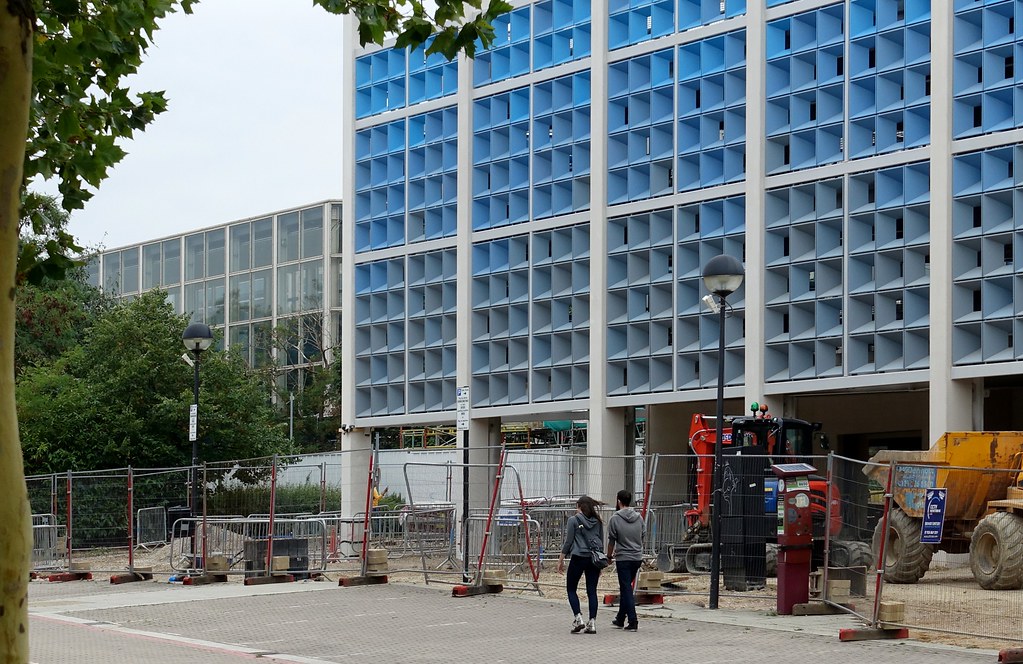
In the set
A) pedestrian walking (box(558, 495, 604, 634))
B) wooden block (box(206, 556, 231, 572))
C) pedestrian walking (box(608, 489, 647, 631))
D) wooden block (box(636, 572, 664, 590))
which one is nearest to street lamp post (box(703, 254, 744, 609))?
wooden block (box(636, 572, 664, 590))

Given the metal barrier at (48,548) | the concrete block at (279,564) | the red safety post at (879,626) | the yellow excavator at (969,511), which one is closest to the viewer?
the red safety post at (879,626)

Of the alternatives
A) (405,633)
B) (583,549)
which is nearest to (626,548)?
(583,549)

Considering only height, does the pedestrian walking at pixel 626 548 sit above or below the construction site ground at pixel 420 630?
above

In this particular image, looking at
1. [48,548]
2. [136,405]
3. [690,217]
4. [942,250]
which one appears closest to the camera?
[48,548]

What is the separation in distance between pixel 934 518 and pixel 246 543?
38.1 feet

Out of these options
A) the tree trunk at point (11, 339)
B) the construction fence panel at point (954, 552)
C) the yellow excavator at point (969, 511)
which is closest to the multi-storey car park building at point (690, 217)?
the yellow excavator at point (969, 511)

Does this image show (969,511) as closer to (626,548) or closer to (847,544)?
(847,544)

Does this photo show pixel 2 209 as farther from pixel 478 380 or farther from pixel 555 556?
pixel 478 380

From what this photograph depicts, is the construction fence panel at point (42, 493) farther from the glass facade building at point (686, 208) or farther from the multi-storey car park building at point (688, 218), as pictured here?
the glass facade building at point (686, 208)

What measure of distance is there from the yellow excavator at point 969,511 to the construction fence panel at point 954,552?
0.6 inches

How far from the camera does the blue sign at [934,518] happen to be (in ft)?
70.1

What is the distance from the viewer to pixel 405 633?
58.9ft

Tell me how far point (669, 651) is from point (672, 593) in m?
6.82

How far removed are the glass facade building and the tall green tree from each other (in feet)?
75.3
